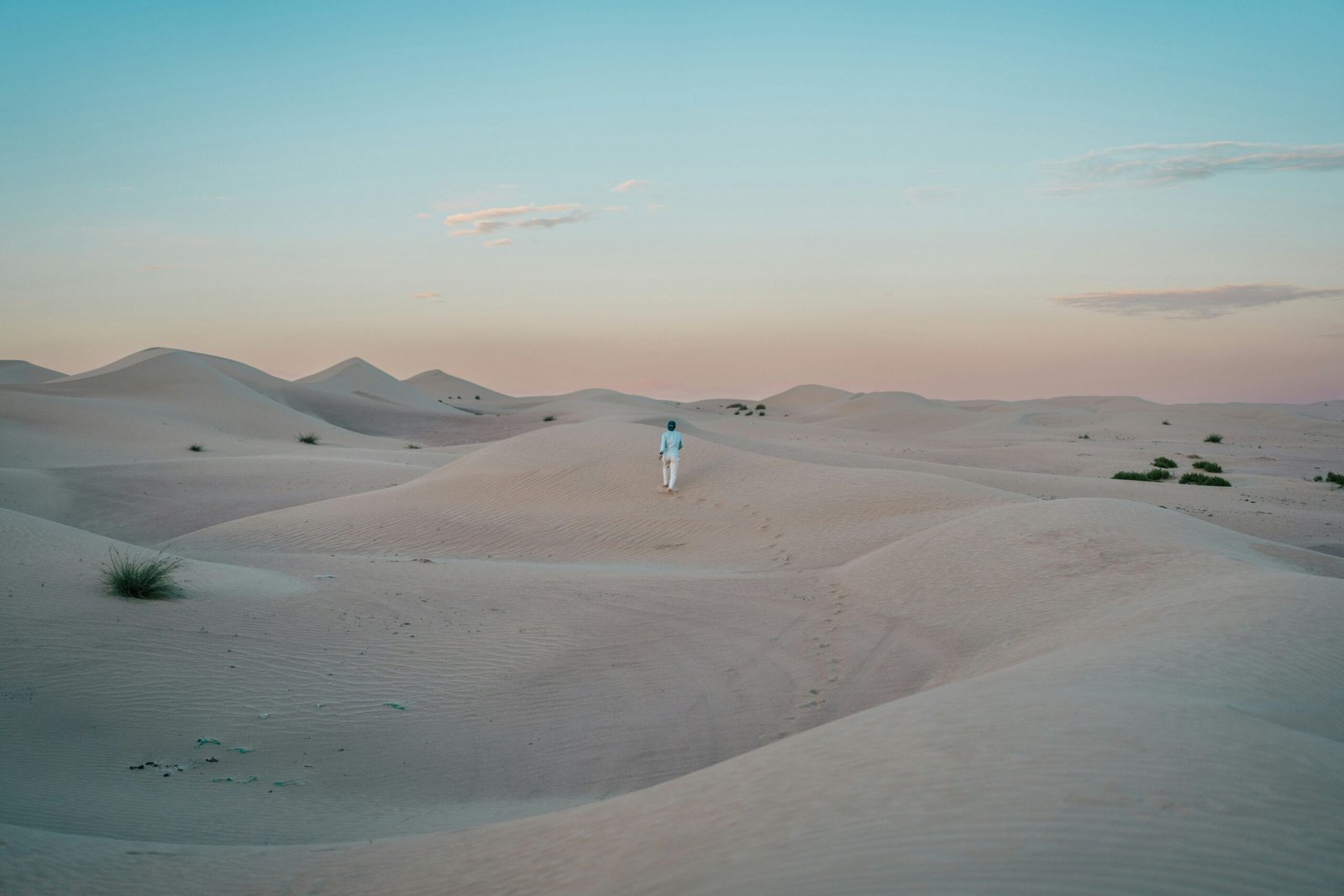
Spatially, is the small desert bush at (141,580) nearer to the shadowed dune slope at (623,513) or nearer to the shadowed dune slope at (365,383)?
the shadowed dune slope at (623,513)

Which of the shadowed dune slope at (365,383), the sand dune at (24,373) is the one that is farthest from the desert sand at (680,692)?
the sand dune at (24,373)

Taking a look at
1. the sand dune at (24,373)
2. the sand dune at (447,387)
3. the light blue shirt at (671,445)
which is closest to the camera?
the light blue shirt at (671,445)

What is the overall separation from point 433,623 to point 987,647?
647cm

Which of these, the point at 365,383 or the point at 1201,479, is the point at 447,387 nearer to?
the point at 365,383

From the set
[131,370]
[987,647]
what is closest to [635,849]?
[987,647]

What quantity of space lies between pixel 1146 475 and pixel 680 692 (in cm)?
2464

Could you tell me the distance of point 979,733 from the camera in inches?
195

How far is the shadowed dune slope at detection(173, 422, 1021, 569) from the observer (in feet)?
55.4

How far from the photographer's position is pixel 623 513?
62.5ft

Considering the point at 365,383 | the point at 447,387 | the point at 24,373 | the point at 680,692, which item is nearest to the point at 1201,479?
the point at 680,692

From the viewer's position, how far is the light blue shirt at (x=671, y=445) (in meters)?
19.7

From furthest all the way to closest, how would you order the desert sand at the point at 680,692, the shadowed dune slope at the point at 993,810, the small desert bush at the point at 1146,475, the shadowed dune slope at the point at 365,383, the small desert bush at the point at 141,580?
the shadowed dune slope at the point at 365,383 → the small desert bush at the point at 1146,475 → the small desert bush at the point at 141,580 → the desert sand at the point at 680,692 → the shadowed dune slope at the point at 993,810

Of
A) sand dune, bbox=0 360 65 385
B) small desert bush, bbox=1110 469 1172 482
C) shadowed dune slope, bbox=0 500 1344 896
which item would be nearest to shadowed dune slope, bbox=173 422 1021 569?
shadowed dune slope, bbox=0 500 1344 896

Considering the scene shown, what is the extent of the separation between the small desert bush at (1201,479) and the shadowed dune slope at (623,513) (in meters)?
10.6
